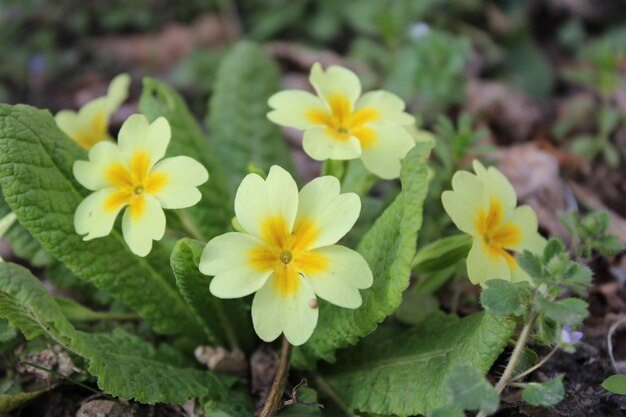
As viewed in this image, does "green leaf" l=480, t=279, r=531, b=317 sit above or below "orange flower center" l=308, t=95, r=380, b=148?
below

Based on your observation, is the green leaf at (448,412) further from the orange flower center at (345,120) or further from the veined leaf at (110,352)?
the orange flower center at (345,120)

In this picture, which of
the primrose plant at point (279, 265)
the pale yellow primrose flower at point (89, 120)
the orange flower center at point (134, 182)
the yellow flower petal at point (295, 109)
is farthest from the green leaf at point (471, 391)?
the pale yellow primrose flower at point (89, 120)

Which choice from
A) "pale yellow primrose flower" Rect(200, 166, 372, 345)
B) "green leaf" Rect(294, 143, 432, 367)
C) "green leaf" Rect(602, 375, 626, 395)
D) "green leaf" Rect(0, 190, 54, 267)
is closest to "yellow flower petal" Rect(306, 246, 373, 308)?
"pale yellow primrose flower" Rect(200, 166, 372, 345)

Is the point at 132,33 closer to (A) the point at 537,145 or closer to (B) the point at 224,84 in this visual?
(B) the point at 224,84

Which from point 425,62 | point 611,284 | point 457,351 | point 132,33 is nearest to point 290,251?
point 457,351

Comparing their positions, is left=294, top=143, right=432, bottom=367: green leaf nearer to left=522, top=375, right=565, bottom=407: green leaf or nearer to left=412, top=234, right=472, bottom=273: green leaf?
left=412, top=234, right=472, bottom=273: green leaf

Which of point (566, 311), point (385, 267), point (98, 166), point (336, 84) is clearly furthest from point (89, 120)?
point (566, 311)
